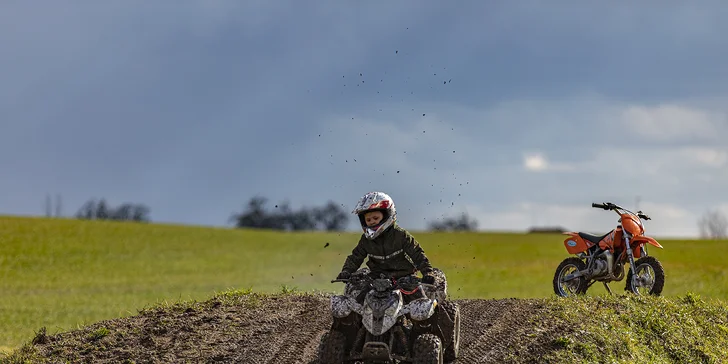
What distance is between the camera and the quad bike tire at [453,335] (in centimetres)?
1172

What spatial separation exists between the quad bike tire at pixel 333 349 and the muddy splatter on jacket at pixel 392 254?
926mm

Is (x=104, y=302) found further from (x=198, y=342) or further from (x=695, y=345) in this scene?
(x=695, y=345)

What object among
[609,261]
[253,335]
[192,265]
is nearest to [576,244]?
[609,261]

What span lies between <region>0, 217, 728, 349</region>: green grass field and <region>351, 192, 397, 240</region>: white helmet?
17.9 metres

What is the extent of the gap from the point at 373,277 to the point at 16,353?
7489mm

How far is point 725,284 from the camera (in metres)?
34.8

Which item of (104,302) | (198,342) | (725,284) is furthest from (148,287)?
(198,342)

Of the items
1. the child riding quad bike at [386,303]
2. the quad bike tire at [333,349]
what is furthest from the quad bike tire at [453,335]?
the quad bike tire at [333,349]

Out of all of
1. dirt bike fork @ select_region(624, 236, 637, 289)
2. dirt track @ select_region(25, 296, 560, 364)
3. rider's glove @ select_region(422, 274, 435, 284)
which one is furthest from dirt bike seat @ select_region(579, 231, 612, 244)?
rider's glove @ select_region(422, 274, 435, 284)

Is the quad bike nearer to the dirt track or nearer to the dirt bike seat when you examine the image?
the dirt track

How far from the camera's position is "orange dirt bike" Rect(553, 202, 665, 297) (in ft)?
55.5

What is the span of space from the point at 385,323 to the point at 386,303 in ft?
0.80

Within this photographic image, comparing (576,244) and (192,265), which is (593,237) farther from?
(192,265)

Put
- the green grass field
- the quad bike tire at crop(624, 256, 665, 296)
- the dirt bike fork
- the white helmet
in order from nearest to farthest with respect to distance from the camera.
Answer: the white helmet < the quad bike tire at crop(624, 256, 665, 296) < the dirt bike fork < the green grass field
